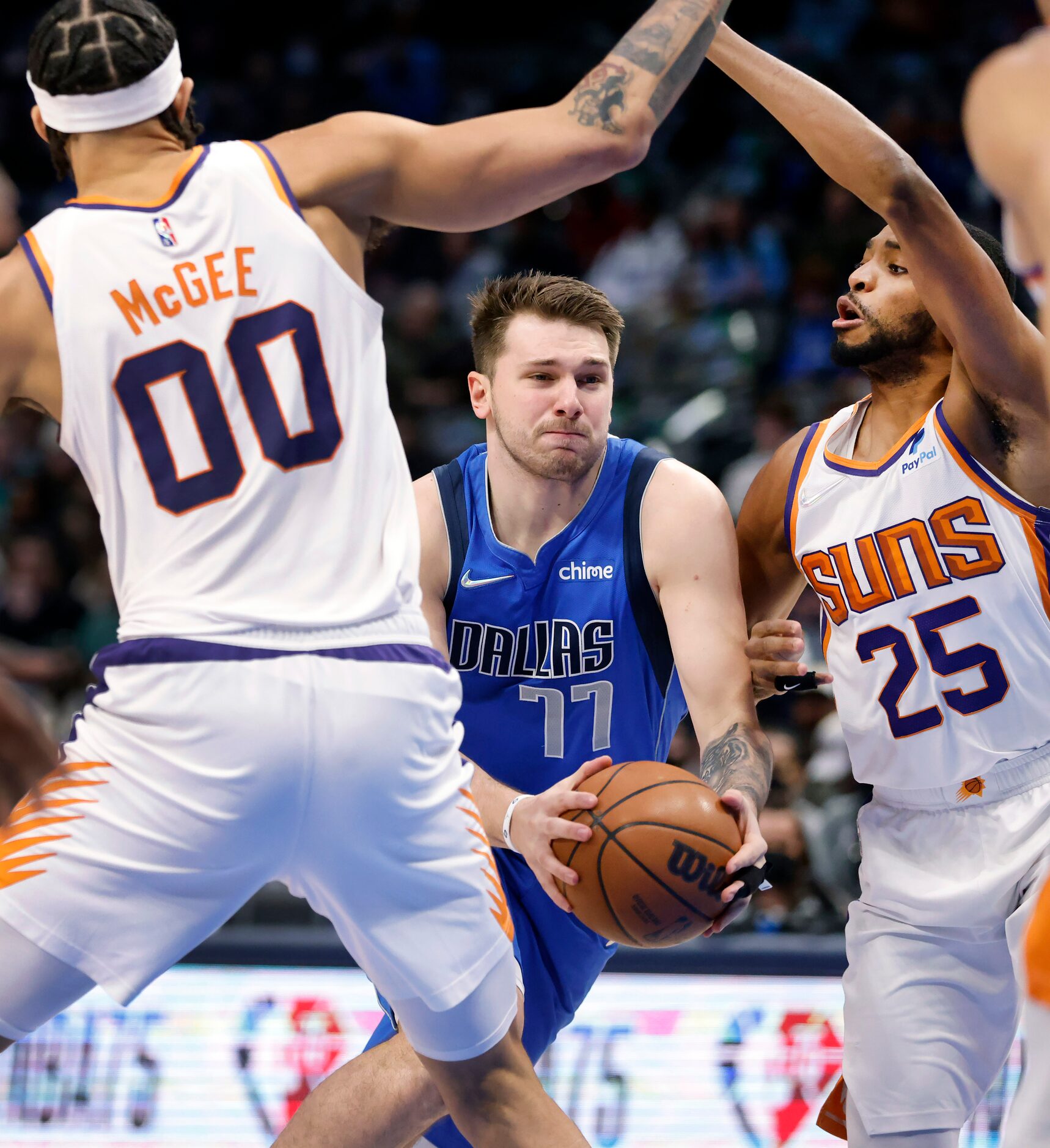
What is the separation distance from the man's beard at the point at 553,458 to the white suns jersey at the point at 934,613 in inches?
29.5

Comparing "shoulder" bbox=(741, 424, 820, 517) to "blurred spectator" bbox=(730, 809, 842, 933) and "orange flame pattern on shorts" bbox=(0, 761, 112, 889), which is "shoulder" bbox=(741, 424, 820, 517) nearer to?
"orange flame pattern on shorts" bbox=(0, 761, 112, 889)

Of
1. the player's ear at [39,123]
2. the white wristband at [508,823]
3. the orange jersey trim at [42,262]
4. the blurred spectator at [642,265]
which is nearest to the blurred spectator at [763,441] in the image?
the blurred spectator at [642,265]

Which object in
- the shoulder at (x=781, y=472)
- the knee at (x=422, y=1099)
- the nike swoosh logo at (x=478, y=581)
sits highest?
the shoulder at (x=781, y=472)

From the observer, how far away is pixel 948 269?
3828mm

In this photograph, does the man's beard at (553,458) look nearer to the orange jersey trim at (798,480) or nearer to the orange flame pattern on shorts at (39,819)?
the orange jersey trim at (798,480)

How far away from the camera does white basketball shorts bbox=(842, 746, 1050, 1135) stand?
3.70 metres

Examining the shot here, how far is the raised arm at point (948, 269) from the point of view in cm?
381

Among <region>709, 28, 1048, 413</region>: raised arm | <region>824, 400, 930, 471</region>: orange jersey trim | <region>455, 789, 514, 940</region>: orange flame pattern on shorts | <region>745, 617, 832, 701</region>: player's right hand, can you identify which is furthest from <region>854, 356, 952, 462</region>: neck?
<region>455, 789, 514, 940</region>: orange flame pattern on shorts

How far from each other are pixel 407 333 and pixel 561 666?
744cm

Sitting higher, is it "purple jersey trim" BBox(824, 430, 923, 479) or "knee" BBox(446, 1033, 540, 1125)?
"purple jersey trim" BBox(824, 430, 923, 479)

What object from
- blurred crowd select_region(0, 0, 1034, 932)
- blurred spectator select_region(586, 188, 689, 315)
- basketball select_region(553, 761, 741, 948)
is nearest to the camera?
basketball select_region(553, 761, 741, 948)

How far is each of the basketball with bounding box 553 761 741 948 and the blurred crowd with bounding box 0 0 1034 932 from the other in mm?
4089

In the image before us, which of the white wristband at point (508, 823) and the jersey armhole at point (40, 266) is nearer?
the jersey armhole at point (40, 266)

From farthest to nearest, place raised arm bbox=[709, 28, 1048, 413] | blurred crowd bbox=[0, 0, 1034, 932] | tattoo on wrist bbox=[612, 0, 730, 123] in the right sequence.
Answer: blurred crowd bbox=[0, 0, 1034, 932] < raised arm bbox=[709, 28, 1048, 413] < tattoo on wrist bbox=[612, 0, 730, 123]
